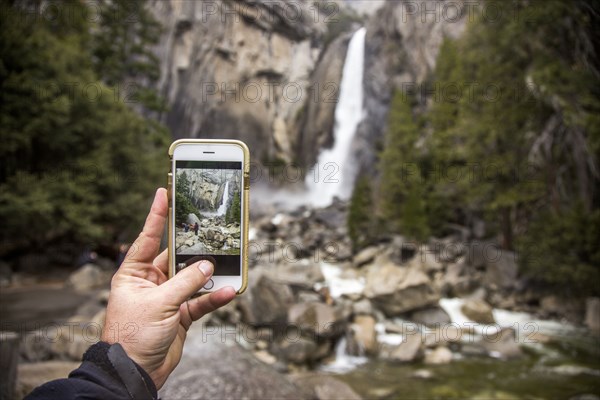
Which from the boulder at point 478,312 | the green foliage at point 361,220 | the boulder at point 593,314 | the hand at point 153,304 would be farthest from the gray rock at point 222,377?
the green foliage at point 361,220

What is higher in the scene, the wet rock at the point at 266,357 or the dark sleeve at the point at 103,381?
the dark sleeve at the point at 103,381

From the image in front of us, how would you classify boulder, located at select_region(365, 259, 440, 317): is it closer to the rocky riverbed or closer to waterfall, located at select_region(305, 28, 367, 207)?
the rocky riverbed

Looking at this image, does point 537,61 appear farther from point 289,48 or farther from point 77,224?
point 289,48

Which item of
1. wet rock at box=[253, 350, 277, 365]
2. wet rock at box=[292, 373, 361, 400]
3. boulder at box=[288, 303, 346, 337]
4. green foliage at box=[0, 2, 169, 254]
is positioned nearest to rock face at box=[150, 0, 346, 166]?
green foliage at box=[0, 2, 169, 254]

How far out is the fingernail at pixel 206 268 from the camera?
56.1 inches

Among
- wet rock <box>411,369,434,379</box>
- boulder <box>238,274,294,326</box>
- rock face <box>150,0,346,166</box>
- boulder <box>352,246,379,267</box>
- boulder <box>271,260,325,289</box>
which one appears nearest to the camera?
wet rock <box>411,369,434,379</box>

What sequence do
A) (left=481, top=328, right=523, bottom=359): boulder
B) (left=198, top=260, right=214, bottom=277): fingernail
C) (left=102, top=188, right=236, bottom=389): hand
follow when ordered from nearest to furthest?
(left=102, top=188, right=236, bottom=389): hand, (left=198, top=260, right=214, bottom=277): fingernail, (left=481, top=328, right=523, bottom=359): boulder

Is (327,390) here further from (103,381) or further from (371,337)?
(103,381)

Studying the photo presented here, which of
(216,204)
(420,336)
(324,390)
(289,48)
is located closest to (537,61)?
(420,336)

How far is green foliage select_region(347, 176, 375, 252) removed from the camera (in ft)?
57.7

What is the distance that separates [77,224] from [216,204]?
43.9ft

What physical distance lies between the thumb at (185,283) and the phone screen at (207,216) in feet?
0.32

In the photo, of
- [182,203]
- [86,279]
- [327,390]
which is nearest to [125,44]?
[86,279]

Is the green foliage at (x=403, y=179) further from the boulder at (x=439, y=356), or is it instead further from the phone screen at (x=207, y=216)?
the phone screen at (x=207, y=216)
